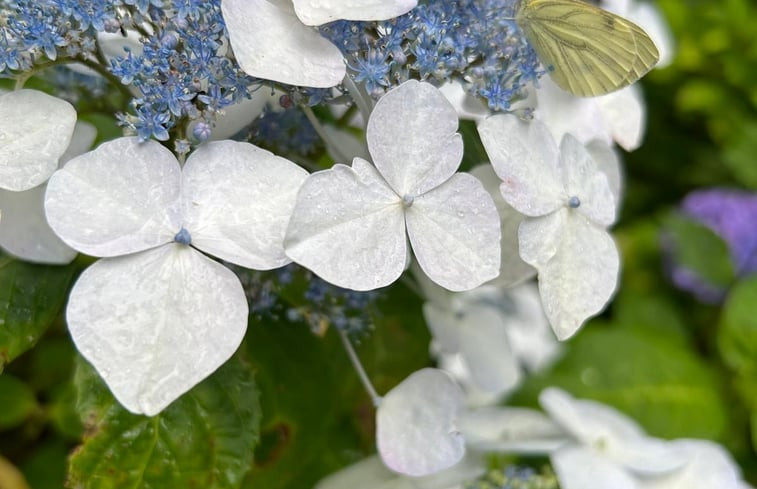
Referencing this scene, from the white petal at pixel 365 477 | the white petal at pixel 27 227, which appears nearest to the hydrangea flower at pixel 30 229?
the white petal at pixel 27 227

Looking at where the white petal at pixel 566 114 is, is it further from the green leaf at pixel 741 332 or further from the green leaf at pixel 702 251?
the green leaf at pixel 702 251

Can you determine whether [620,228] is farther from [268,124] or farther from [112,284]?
[112,284]

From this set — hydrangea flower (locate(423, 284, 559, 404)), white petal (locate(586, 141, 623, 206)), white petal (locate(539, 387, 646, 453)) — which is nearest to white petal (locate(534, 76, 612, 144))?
white petal (locate(586, 141, 623, 206))

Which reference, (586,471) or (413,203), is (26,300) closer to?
(413,203)

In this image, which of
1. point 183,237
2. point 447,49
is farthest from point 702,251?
point 183,237

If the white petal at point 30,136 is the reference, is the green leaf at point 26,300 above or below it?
below
